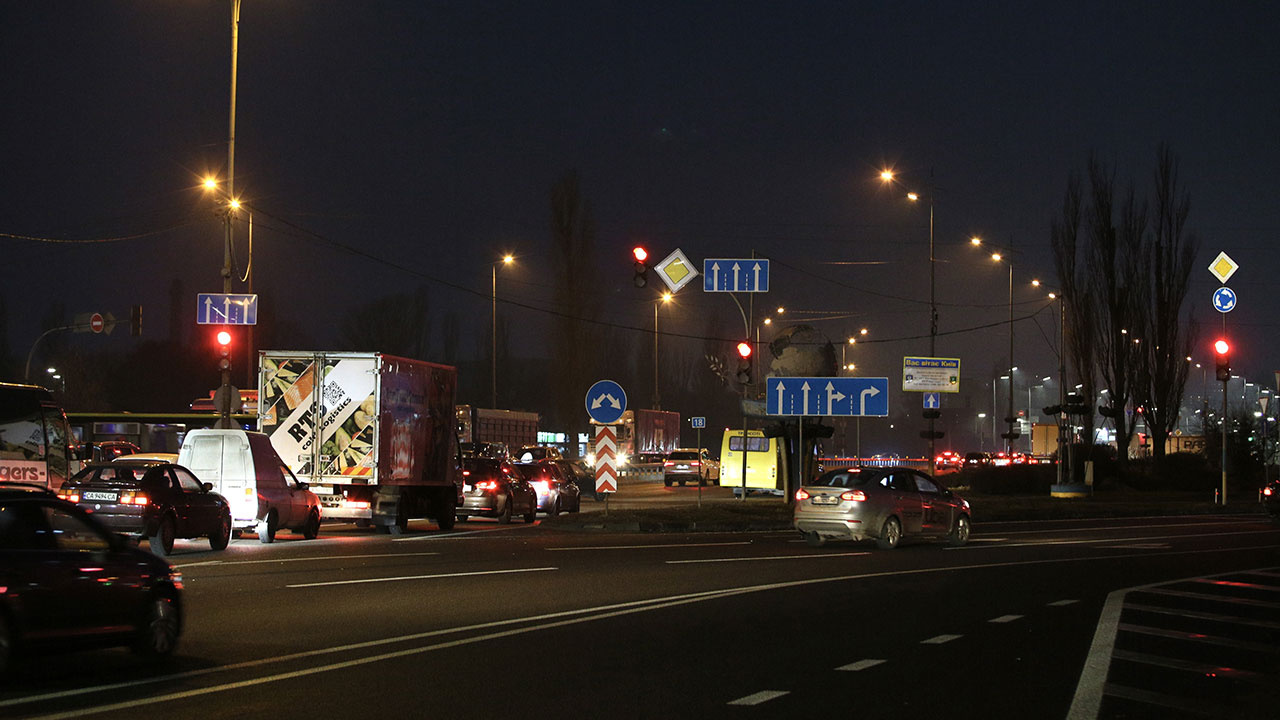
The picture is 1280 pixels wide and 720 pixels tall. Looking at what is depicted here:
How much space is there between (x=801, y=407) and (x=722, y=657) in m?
24.4

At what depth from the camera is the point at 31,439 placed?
78.2 feet

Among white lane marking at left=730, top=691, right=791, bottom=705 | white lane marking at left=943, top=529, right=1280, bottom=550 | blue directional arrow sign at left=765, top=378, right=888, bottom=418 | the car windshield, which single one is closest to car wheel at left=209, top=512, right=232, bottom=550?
the car windshield

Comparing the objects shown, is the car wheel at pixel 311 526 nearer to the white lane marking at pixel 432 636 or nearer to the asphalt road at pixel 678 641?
the asphalt road at pixel 678 641

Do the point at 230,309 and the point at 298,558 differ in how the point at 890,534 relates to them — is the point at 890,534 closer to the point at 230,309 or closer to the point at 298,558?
the point at 298,558

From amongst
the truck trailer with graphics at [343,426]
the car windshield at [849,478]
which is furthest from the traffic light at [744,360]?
the car windshield at [849,478]

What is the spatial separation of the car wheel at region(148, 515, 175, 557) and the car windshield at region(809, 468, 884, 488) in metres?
11.2

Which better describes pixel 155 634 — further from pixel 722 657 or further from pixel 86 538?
pixel 722 657

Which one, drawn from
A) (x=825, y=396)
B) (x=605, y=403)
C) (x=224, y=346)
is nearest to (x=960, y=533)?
(x=605, y=403)

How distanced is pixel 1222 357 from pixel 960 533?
728 inches

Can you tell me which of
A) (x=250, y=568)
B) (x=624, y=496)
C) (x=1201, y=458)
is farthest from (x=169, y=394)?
(x=250, y=568)

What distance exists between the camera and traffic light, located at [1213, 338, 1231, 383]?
1553 inches

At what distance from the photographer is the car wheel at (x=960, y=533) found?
25.3 meters

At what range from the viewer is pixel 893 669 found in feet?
33.1

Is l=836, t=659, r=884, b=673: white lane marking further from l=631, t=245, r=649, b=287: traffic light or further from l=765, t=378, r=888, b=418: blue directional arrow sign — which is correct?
l=765, t=378, r=888, b=418: blue directional arrow sign
